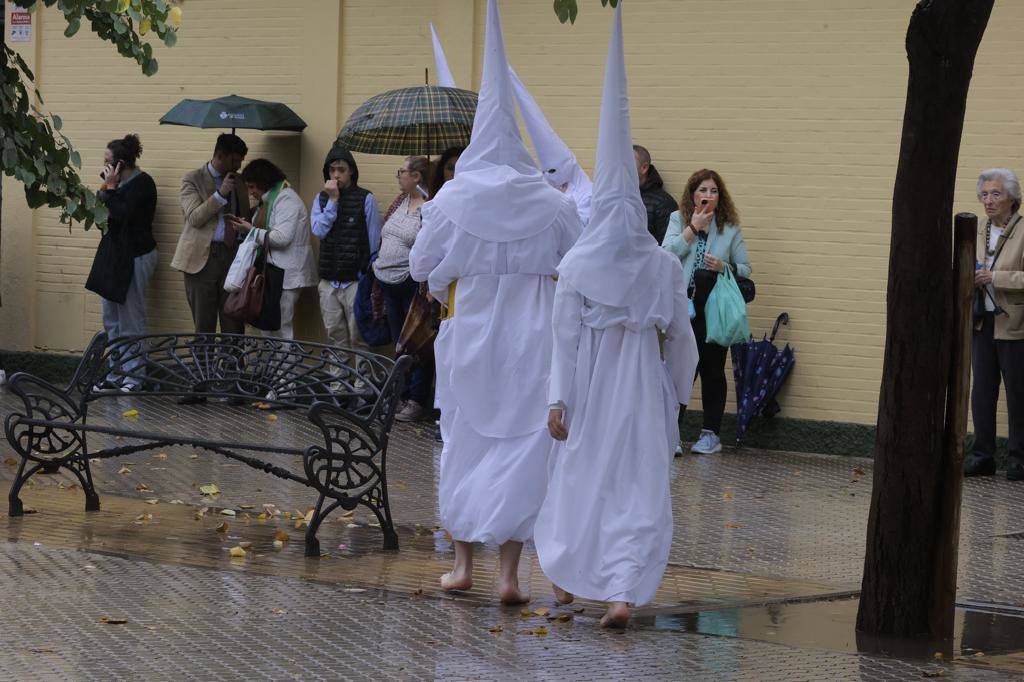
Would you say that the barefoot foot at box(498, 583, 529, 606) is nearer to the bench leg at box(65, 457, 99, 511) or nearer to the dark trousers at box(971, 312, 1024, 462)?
the bench leg at box(65, 457, 99, 511)

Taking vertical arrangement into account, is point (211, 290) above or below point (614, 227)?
below

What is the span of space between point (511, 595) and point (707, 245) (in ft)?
19.4

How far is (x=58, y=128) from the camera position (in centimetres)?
858

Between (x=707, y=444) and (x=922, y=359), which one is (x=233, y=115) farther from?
(x=922, y=359)

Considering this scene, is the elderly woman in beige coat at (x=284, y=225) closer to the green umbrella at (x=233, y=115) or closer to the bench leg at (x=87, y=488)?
the green umbrella at (x=233, y=115)

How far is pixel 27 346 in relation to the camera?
1680cm

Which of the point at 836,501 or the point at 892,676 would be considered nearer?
the point at 892,676

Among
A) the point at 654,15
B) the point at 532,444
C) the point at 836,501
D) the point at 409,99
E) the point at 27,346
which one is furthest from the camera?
the point at 27,346

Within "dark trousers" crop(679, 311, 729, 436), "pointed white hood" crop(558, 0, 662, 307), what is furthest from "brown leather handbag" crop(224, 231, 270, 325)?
"pointed white hood" crop(558, 0, 662, 307)

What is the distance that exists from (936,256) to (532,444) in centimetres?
202

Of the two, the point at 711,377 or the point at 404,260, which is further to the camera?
the point at 404,260

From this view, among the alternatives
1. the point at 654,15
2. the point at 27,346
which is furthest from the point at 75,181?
the point at 27,346

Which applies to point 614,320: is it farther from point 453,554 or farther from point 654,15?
point 654,15

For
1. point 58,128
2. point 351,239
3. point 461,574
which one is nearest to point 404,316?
point 351,239
